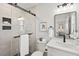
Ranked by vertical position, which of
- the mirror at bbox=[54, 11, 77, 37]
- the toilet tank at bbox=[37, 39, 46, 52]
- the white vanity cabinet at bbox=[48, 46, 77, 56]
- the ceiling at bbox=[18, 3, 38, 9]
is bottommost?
the white vanity cabinet at bbox=[48, 46, 77, 56]

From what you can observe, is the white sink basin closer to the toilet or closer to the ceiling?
the toilet

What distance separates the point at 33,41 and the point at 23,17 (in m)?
0.42

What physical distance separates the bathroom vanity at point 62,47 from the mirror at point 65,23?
120mm

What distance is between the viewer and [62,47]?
1.35m

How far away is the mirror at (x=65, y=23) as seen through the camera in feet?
4.46

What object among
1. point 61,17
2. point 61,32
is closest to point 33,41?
point 61,32

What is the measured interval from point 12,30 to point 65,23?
81 centimetres

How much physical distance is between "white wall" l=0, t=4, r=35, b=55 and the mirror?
0.38m

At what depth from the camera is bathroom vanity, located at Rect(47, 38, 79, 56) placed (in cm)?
130

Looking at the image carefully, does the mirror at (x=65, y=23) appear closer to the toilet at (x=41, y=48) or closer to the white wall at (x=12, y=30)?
the toilet at (x=41, y=48)

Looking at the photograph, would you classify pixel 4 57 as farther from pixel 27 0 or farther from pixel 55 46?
pixel 27 0

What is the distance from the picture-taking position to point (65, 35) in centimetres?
140

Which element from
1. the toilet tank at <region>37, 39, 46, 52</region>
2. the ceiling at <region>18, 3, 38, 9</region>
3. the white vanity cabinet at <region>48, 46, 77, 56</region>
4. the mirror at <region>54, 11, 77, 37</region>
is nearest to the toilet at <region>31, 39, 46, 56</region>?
the toilet tank at <region>37, 39, 46, 52</region>

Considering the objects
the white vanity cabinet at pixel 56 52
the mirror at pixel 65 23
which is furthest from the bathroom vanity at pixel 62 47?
the mirror at pixel 65 23
